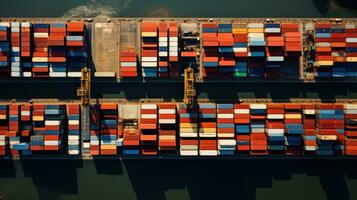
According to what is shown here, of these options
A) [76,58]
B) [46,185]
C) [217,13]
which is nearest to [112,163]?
[46,185]

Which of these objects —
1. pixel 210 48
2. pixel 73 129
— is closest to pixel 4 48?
pixel 73 129

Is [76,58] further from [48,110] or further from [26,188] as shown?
[26,188]

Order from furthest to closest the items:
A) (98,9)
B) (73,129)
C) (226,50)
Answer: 1. (98,9)
2. (73,129)
3. (226,50)

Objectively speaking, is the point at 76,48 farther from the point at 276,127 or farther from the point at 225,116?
the point at 276,127

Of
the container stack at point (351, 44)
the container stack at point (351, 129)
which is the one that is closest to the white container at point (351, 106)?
the container stack at point (351, 129)

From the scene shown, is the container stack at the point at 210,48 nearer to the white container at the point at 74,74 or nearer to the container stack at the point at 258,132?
the container stack at the point at 258,132

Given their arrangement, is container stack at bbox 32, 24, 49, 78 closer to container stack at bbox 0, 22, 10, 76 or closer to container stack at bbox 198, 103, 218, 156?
container stack at bbox 0, 22, 10, 76

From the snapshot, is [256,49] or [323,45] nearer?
[256,49]
